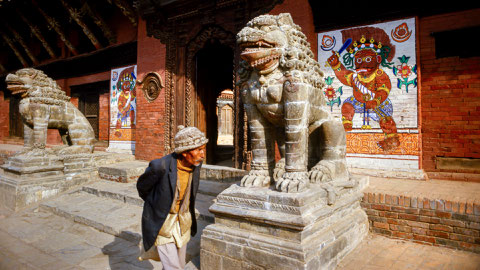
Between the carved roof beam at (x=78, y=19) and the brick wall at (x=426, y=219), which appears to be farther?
the carved roof beam at (x=78, y=19)

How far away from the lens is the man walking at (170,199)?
2150mm

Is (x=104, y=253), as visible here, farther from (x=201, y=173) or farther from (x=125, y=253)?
(x=201, y=173)

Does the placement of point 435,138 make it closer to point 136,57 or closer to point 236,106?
point 236,106

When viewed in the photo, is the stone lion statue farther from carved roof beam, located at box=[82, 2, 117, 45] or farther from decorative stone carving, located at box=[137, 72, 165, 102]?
carved roof beam, located at box=[82, 2, 117, 45]

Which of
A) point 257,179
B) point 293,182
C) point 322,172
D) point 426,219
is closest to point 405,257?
point 426,219

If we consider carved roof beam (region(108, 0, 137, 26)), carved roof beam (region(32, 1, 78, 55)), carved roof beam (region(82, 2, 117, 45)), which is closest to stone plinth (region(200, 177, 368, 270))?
carved roof beam (region(108, 0, 137, 26))

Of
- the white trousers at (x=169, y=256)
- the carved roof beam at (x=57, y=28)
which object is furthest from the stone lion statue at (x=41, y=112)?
the white trousers at (x=169, y=256)

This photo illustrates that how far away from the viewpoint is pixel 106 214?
432 centimetres

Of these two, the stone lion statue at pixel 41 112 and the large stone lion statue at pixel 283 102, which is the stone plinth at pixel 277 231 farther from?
the stone lion statue at pixel 41 112

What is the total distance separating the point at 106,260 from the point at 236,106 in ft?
12.5

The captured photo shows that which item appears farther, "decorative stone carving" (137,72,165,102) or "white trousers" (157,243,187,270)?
"decorative stone carving" (137,72,165,102)

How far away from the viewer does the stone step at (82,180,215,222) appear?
13.0 ft

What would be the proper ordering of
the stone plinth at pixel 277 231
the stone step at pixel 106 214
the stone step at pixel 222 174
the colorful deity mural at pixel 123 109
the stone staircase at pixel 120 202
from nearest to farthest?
the stone plinth at pixel 277 231 → the stone step at pixel 106 214 → the stone staircase at pixel 120 202 → the stone step at pixel 222 174 → the colorful deity mural at pixel 123 109

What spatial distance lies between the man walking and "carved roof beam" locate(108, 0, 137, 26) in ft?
22.4
